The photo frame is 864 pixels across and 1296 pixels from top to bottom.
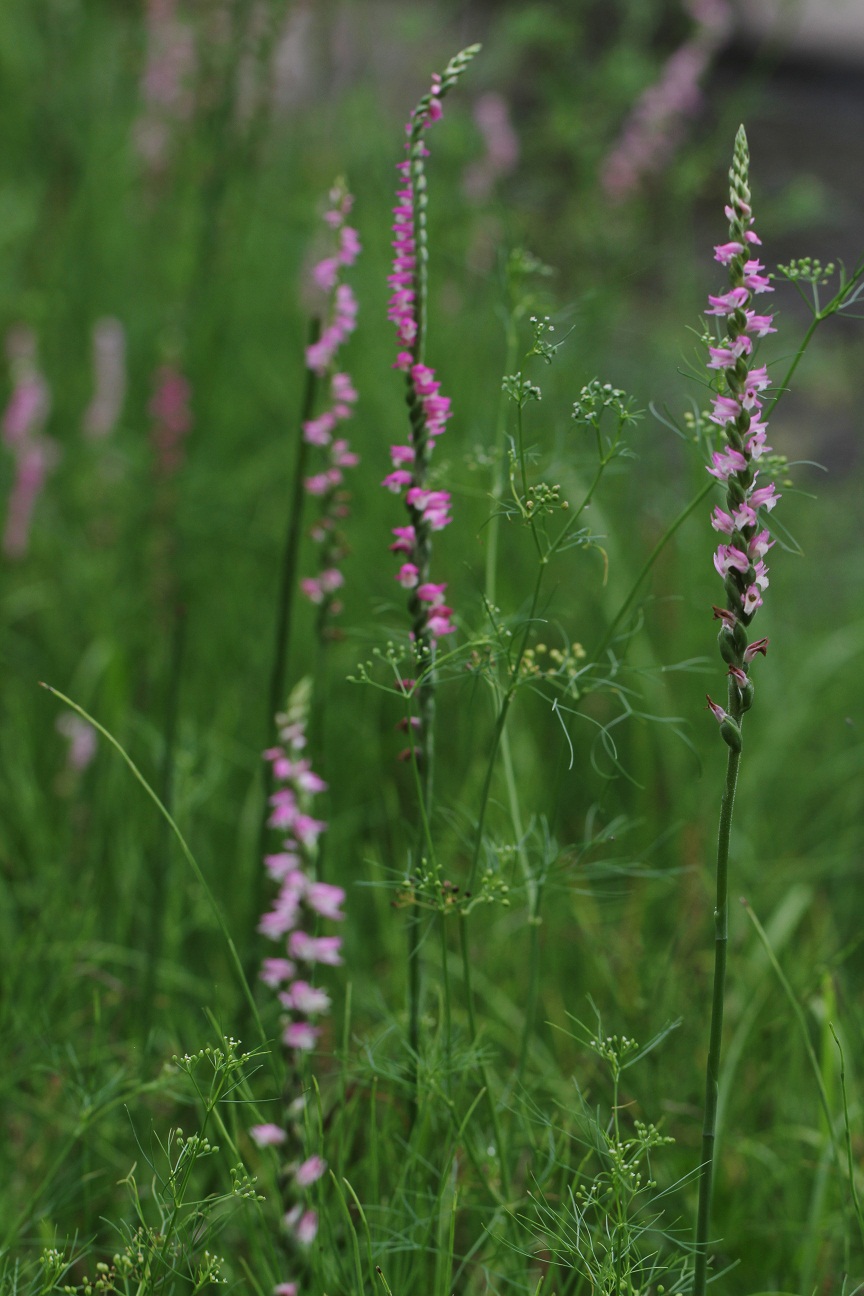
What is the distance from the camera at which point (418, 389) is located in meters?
1.15

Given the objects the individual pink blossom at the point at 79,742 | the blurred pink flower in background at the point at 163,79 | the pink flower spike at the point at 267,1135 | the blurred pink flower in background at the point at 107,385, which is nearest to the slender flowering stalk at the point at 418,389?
the pink flower spike at the point at 267,1135

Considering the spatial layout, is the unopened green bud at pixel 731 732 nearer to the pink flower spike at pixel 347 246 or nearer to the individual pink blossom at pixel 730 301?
the individual pink blossom at pixel 730 301

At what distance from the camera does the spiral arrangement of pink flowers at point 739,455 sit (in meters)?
0.93

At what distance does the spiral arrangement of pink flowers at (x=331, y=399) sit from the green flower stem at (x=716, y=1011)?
56 cm

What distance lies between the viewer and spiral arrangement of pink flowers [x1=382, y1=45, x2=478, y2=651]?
1124 millimetres

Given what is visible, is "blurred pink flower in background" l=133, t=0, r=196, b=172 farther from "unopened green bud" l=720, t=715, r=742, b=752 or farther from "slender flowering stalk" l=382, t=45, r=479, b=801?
"unopened green bud" l=720, t=715, r=742, b=752

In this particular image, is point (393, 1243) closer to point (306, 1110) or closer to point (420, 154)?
point (306, 1110)

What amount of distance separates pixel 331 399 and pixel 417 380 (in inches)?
11.3

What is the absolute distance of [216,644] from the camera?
9.22 feet

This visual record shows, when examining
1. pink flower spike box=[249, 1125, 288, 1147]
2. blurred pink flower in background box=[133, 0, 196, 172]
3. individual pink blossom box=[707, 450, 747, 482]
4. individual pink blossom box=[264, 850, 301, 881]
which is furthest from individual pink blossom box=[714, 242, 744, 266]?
blurred pink flower in background box=[133, 0, 196, 172]

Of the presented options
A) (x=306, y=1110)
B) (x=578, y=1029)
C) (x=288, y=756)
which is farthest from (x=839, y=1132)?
(x=288, y=756)

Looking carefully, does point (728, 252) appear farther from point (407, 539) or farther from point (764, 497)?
point (407, 539)

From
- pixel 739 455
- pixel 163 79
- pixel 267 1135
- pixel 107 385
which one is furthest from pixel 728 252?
pixel 163 79

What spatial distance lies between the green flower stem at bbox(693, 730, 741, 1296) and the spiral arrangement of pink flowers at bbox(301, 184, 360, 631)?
0.56m
